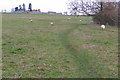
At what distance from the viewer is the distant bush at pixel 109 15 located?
42.8 m

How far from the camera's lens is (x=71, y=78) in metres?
9.64

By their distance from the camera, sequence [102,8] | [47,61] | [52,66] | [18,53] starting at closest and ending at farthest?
1. [52,66]
2. [47,61]
3. [18,53]
4. [102,8]

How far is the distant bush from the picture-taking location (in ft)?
140

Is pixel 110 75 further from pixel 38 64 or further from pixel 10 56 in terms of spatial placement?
pixel 10 56

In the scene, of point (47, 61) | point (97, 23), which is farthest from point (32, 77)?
point (97, 23)

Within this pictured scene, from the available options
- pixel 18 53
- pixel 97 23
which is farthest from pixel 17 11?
pixel 18 53

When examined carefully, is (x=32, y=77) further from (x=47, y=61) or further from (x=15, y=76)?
(x=47, y=61)

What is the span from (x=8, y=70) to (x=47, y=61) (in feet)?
8.31

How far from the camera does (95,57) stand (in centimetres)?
1377

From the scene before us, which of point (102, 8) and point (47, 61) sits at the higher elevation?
point (102, 8)

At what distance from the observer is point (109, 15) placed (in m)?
44.7

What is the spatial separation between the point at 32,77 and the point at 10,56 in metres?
4.43

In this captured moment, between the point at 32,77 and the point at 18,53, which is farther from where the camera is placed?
the point at 18,53

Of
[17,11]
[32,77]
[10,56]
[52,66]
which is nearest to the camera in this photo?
[32,77]
